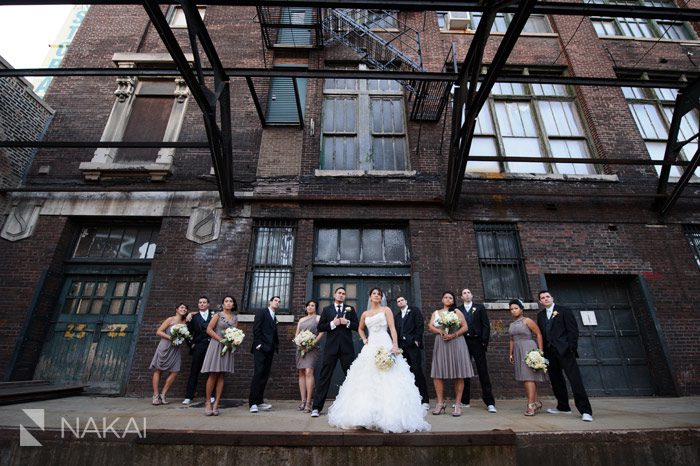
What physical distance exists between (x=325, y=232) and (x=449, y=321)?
4.00 m

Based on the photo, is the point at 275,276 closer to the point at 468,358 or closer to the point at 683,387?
the point at 468,358

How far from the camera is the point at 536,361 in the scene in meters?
5.20

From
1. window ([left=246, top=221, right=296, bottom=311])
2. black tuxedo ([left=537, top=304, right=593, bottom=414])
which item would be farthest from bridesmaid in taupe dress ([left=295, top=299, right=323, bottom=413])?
black tuxedo ([left=537, top=304, right=593, bottom=414])

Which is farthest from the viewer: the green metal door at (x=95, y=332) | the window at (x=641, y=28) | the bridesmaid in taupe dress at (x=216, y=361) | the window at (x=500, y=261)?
the window at (x=641, y=28)

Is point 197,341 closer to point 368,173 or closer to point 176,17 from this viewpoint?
point 368,173

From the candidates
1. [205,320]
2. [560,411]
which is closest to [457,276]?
[560,411]

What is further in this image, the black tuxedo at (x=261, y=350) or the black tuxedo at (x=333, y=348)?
the black tuxedo at (x=261, y=350)

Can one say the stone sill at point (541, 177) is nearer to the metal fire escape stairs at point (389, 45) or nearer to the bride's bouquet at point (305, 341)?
the metal fire escape stairs at point (389, 45)

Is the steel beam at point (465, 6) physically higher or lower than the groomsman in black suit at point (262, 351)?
higher

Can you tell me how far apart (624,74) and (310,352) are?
Answer: 488 inches

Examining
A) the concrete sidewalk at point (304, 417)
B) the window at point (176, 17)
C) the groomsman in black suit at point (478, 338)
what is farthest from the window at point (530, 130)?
the window at point (176, 17)

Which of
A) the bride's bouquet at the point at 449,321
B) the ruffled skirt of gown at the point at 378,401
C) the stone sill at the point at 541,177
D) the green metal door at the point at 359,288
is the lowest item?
the ruffled skirt of gown at the point at 378,401

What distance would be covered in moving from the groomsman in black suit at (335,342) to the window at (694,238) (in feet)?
27.8

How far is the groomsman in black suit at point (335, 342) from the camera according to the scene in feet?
16.6
